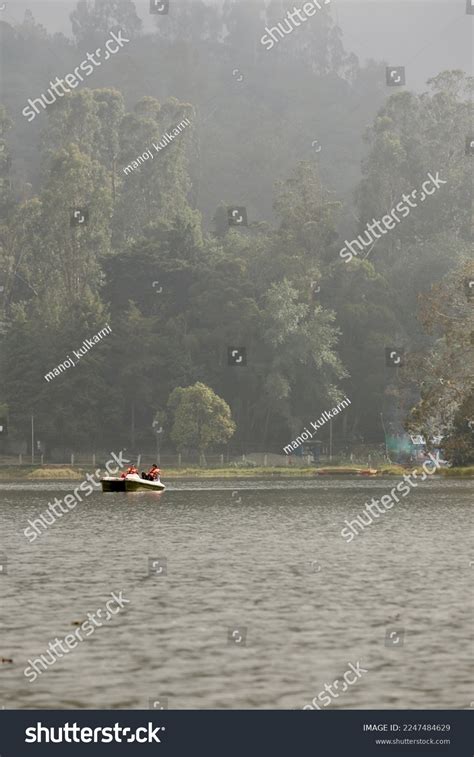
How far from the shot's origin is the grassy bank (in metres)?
133

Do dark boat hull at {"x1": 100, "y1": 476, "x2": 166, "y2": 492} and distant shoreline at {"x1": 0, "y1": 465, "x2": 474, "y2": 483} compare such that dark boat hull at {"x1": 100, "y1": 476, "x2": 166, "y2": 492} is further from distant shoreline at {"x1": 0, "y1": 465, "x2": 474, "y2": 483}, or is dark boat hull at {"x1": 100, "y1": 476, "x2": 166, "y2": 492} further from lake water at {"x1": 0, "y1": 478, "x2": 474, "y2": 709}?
distant shoreline at {"x1": 0, "y1": 465, "x2": 474, "y2": 483}

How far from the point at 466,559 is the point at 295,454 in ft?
348

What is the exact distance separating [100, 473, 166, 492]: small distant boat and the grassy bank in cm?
3626

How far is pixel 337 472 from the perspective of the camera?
136750 mm

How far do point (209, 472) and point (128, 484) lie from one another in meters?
45.2

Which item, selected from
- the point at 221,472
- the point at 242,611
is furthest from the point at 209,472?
the point at 242,611

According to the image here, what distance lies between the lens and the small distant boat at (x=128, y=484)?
93.0 metres

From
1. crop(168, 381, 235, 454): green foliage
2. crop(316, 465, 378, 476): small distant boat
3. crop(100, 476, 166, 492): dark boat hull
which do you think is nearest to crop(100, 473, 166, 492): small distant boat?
crop(100, 476, 166, 492): dark boat hull

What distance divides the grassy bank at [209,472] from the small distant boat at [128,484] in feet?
119

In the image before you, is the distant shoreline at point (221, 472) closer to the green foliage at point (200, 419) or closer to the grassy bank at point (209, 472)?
the grassy bank at point (209, 472)

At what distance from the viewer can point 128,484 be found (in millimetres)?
93812

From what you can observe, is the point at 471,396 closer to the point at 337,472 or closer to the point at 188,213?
the point at 337,472

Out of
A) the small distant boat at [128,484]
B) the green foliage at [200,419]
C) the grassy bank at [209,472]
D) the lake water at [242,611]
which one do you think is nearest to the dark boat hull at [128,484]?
the small distant boat at [128,484]
